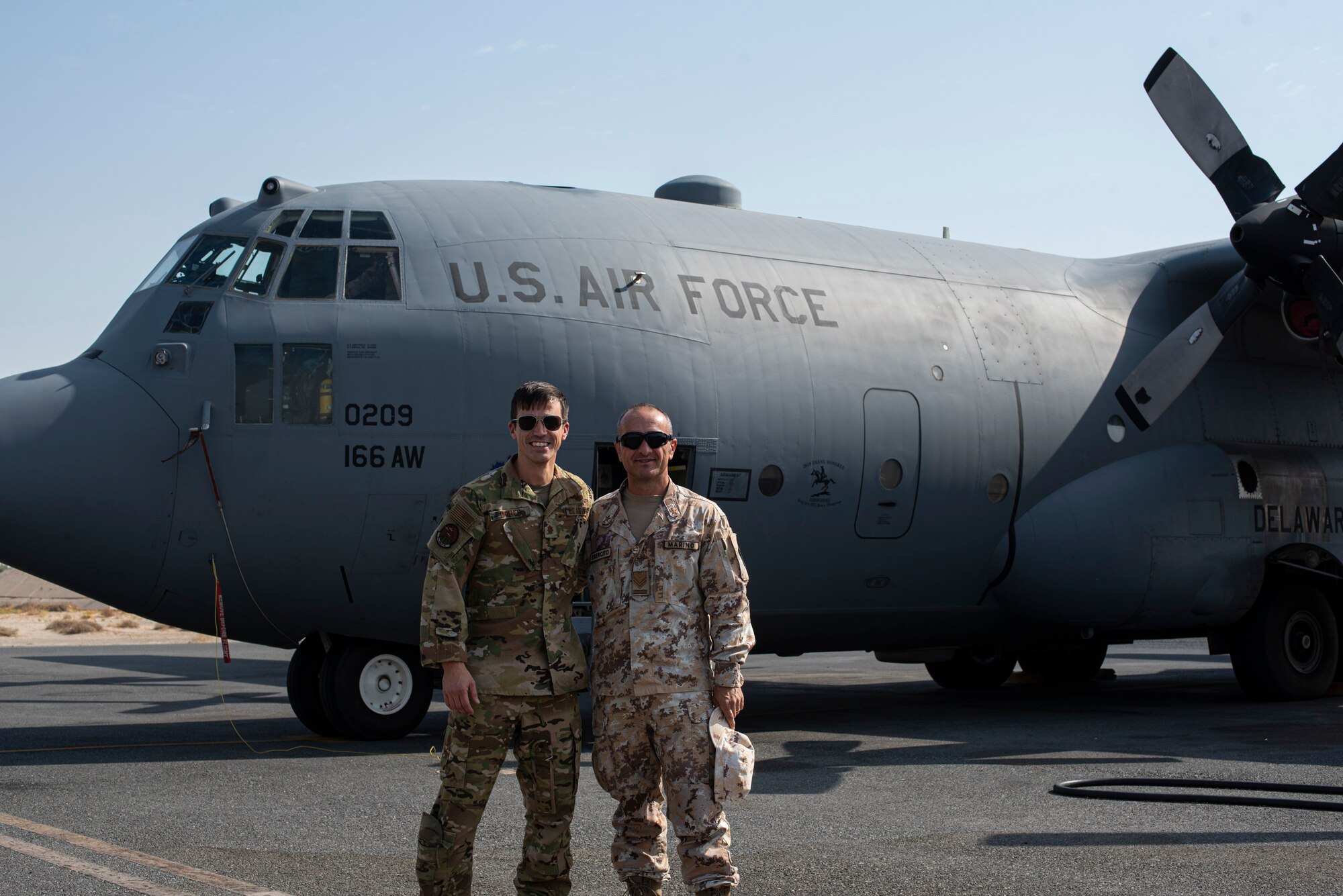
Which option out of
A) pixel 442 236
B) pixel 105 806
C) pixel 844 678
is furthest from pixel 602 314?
pixel 844 678

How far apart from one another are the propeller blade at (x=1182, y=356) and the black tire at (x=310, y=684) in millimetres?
8446

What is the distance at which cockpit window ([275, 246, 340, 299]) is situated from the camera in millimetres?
10859

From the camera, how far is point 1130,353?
14773 mm

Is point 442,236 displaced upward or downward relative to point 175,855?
upward

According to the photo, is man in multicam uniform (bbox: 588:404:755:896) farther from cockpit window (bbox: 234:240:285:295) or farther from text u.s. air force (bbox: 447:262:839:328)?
cockpit window (bbox: 234:240:285:295)

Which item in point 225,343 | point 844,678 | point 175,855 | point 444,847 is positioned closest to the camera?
point 444,847

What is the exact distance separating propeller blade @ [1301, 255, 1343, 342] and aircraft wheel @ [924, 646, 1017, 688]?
21.7ft

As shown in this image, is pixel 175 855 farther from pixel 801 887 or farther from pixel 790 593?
pixel 790 593

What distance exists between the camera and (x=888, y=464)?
12625 mm

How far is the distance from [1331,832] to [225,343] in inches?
341

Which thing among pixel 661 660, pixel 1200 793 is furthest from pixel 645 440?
pixel 1200 793

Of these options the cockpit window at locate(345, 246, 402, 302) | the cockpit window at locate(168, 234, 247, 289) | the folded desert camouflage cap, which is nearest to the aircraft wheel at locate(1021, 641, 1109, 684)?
the cockpit window at locate(345, 246, 402, 302)

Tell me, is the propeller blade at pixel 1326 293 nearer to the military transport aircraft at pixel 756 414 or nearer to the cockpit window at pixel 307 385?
the military transport aircraft at pixel 756 414

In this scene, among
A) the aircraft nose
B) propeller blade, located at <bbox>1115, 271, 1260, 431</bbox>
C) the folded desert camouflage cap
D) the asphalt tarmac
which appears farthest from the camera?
propeller blade, located at <bbox>1115, 271, 1260, 431</bbox>
